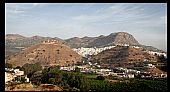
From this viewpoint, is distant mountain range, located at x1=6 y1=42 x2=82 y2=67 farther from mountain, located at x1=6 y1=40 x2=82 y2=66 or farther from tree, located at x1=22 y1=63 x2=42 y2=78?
tree, located at x1=22 y1=63 x2=42 y2=78

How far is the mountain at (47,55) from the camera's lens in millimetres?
21975

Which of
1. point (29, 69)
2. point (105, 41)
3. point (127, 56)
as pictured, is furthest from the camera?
point (105, 41)

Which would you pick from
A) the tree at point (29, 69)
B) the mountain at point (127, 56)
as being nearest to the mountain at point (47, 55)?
the mountain at point (127, 56)

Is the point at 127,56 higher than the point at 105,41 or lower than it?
lower

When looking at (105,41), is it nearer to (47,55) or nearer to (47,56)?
(47,55)

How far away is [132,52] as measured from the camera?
2462 cm

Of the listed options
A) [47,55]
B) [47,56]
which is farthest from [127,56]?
[47,55]

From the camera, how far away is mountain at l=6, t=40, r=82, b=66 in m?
22.0

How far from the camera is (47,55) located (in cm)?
2453

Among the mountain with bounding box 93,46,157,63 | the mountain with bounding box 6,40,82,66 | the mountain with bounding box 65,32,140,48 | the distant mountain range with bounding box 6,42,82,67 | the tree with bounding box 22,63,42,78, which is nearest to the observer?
the tree with bounding box 22,63,42,78

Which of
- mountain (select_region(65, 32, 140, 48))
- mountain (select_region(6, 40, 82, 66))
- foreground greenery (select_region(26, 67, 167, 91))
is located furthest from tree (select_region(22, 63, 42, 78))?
mountain (select_region(65, 32, 140, 48))

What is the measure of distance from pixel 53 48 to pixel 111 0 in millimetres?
24871

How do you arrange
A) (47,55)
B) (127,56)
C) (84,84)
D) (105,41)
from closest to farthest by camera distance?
1. (84,84)
2. (127,56)
3. (47,55)
4. (105,41)
